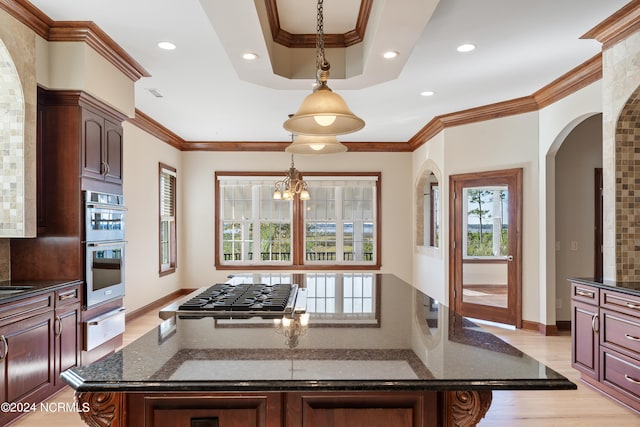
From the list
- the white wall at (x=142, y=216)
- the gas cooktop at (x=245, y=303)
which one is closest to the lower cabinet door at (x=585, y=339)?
the gas cooktop at (x=245, y=303)

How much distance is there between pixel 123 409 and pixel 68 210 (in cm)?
248

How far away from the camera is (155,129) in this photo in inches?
237

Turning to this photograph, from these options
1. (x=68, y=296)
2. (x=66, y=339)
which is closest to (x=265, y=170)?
(x=68, y=296)

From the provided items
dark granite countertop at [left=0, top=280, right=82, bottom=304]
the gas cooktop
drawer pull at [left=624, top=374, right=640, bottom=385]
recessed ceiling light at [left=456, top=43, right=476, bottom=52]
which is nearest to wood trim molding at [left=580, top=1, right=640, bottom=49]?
recessed ceiling light at [left=456, top=43, right=476, bottom=52]

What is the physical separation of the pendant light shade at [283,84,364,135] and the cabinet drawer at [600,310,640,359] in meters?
2.43

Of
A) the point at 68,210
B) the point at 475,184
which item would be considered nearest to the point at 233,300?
the point at 68,210

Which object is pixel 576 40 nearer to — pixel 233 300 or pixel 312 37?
pixel 312 37

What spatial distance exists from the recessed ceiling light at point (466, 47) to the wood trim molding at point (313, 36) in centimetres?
85

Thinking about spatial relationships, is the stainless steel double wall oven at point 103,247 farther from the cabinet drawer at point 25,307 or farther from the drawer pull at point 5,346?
the drawer pull at point 5,346

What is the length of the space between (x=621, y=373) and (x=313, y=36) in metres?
3.45

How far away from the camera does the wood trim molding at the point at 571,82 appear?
3.73 metres

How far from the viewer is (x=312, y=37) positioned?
3.33 m

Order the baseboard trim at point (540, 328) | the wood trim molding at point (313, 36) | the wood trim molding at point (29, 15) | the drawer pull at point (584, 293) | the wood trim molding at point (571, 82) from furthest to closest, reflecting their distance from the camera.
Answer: the baseboard trim at point (540, 328) < the wood trim molding at point (571, 82) < the drawer pull at point (584, 293) < the wood trim molding at point (313, 36) < the wood trim molding at point (29, 15)

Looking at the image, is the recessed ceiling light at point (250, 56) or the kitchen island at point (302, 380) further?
the recessed ceiling light at point (250, 56)
